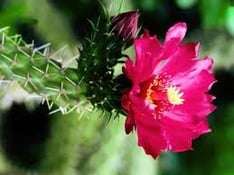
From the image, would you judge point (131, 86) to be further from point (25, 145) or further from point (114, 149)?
point (25, 145)

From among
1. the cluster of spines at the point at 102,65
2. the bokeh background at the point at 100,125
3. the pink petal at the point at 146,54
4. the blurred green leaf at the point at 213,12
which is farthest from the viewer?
the bokeh background at the point at 100,125

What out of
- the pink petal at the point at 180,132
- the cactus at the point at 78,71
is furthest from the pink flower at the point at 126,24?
the pink petal at the point at 180,132

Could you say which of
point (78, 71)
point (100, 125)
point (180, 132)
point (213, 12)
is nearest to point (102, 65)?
point (78, 71)

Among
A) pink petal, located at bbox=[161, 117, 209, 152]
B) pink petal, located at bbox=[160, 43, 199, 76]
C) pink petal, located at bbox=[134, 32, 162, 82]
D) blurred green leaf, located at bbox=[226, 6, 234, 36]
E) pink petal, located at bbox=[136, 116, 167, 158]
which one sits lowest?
blurred green leaf, located at bbox=[226, 6, 234, 36]

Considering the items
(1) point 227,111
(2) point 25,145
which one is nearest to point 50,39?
(2) point 25,145

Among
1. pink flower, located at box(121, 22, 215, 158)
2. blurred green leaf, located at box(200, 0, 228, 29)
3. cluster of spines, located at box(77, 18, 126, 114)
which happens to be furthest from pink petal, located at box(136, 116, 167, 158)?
blurred green leaf, located at box(200, 0, 228, 29)

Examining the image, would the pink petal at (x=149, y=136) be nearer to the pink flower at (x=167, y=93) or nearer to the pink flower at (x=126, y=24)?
the pink flower at (x=167, y=93)

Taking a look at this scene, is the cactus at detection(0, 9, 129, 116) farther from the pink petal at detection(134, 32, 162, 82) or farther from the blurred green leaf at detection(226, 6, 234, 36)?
the blurred green leaf at detection(226, 6, 234, 36)
